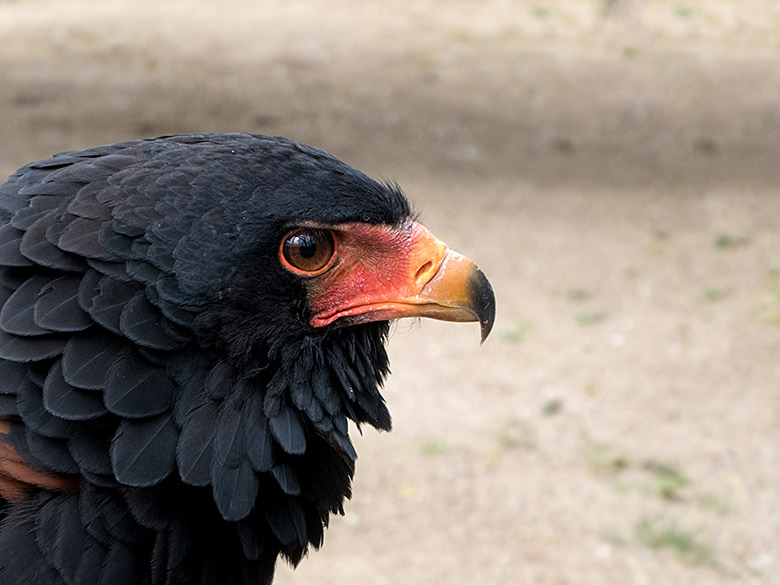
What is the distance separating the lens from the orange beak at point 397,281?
2482 millimetres

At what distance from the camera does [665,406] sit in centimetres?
661

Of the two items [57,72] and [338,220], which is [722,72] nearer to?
[57,72]

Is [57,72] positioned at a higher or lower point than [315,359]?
lower

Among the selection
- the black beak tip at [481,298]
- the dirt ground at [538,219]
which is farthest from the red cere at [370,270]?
the dirt ground at [538,219]

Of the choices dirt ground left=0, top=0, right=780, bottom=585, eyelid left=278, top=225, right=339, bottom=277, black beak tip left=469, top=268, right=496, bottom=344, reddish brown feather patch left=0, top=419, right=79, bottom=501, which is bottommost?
dirt ground left=0, top=0, right=780, bottom=585

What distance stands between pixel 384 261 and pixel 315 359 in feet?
1.25

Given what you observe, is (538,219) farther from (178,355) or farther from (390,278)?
(178,355)

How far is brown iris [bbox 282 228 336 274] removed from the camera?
2.36 meters

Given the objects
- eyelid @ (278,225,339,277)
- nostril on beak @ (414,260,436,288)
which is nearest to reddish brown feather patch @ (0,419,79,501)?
eyelid @ (278,225,339,277)

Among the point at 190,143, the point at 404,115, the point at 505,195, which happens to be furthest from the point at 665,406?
the point at 404,115

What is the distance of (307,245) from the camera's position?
238 cm

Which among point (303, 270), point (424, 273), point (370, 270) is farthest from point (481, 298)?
point (303, 270)

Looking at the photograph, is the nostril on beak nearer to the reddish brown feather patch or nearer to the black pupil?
the black pupil

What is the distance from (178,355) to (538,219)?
774 centimetres
